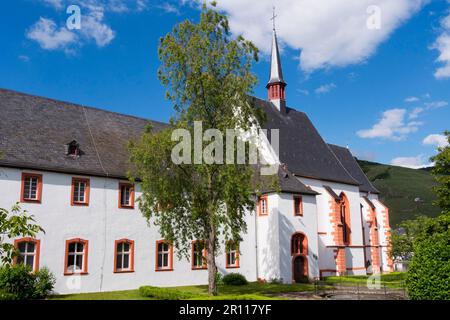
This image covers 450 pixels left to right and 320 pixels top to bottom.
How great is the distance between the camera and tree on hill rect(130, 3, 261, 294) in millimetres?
19984

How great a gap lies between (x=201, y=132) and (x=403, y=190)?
121 meters

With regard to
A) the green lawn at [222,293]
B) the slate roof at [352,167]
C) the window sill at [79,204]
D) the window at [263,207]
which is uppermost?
the slate roof at [352,167]

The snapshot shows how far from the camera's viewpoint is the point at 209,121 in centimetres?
2067

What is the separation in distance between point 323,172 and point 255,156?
20140mm

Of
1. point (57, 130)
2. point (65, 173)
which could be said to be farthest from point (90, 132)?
point (65, 173)

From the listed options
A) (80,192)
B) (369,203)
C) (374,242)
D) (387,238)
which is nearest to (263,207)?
(80,192)

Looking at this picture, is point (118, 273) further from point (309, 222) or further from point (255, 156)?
point (309, 222)

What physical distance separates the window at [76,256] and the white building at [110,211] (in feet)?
0.18

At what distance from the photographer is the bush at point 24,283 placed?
1934 centimetres

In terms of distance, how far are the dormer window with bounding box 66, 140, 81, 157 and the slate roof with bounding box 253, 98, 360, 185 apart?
16.4 metres

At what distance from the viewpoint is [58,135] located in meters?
26.0

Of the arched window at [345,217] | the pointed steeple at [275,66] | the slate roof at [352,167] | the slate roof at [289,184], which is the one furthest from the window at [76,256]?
the slate roof at [352,167]

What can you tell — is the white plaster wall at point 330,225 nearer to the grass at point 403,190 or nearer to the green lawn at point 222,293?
the green lawn at point 222,293
